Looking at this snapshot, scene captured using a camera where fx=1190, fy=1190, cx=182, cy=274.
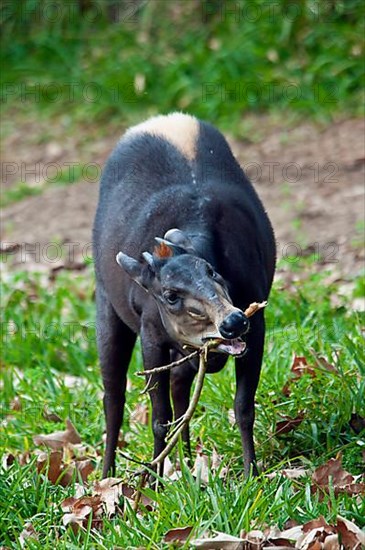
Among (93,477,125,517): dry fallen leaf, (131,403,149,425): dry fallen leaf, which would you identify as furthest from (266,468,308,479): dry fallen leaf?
(131,403,149,425): dry fallen leaf

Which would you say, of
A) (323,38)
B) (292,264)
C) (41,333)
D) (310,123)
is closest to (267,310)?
(292,264)

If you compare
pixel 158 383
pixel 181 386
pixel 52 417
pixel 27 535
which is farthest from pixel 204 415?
pixel 27 535

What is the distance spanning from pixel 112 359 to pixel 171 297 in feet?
3.98

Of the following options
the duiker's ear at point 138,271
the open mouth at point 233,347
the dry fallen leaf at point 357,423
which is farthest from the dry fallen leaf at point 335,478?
the duiker's ear at point 138,271

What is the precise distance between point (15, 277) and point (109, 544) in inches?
181

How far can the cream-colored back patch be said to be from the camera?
5383mm

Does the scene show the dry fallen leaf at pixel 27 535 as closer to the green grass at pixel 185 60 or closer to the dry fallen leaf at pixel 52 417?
the dry fallen leaf at pixel 52 417

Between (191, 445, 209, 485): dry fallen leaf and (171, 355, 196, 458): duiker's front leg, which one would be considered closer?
(191, 445, 209, 485): dry fallen leaf

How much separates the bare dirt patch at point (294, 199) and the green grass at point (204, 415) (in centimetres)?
94

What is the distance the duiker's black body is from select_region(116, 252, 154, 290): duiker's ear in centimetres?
12

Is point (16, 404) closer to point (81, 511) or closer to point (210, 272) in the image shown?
point (81, 511)

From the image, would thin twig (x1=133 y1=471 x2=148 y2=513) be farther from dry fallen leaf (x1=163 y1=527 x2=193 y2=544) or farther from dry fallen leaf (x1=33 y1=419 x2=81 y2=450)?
dry fallen leaf (x1=33 y1=419 x2=81 y2=450)

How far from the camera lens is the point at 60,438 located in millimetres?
6164

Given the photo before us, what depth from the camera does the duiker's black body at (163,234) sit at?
4.95 meters
